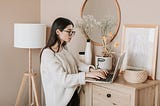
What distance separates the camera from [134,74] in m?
2.26

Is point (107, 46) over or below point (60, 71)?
over

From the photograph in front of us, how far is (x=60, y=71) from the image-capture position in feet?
7.55

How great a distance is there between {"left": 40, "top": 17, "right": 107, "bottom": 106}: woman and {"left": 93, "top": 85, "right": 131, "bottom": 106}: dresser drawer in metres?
0.15

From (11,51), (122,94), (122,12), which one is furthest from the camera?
(11,51)

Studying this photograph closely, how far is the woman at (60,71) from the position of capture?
7.55 ft

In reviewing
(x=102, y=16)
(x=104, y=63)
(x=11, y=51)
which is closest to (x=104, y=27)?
(x=102, y=16)

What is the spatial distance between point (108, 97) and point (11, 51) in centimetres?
152

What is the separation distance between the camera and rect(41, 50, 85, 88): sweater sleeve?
2.29 meters

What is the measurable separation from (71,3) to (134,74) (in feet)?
4.31

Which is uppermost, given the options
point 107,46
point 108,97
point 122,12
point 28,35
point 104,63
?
point 122,12

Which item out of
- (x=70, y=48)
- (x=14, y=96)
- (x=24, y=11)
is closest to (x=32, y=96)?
(x=14, y=96)

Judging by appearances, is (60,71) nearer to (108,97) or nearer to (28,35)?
(108,97)

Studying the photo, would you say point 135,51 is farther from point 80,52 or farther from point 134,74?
point 80,52

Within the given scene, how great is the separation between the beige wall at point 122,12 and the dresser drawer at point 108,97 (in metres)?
0.42
